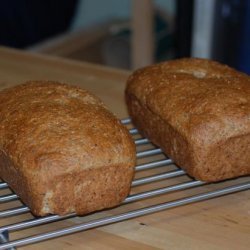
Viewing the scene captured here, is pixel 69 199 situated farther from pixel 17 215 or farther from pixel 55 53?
pixel 55 53

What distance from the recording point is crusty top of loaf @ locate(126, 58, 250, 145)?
1.28 metres

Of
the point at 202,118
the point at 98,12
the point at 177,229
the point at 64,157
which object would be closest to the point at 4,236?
the point at 64,157

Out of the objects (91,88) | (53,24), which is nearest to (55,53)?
(53,24)

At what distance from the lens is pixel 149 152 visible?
56.6 inches

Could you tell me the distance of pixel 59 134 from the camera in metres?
1.19

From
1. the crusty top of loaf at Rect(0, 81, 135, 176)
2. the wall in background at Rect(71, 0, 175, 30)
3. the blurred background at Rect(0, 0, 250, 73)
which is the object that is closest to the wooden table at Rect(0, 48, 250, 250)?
the crusty top of loaf at Rect(0, 81, 135, 176)

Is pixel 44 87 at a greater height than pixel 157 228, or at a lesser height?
greater

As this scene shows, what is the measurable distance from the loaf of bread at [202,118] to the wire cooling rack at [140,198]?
3 cm

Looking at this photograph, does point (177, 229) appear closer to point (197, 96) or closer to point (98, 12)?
point (197, 96)

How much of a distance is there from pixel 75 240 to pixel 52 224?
0.07 m

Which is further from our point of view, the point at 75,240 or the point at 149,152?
the point at 149,152

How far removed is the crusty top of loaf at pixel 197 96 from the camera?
4.21 ft

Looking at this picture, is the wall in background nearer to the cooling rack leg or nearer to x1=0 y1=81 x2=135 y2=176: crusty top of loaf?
x1=0 y1=81 x2=135 y2=176: crusty top of loaf

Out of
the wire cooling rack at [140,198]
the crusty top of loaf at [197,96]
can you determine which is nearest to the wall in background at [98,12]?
the crusty top of loaf at [197,96]
